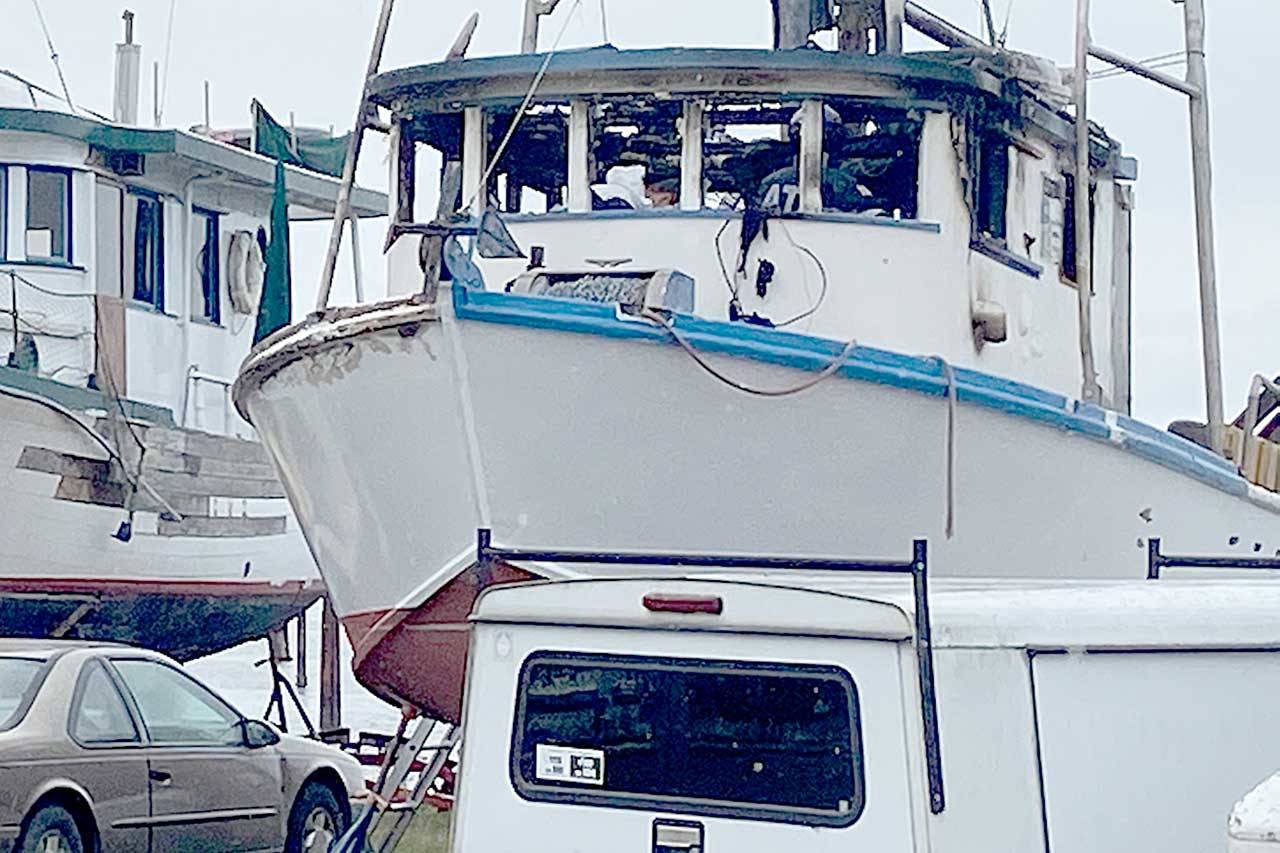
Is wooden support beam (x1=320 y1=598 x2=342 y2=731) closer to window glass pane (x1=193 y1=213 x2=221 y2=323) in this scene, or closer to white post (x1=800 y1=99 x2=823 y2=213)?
window glass pane (x1=193 y1=213 x2=221 y2=323)

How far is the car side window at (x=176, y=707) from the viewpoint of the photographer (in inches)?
417

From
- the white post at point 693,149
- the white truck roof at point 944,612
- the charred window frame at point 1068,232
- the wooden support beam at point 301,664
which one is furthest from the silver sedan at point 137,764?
the wooden support beam at point 301,664

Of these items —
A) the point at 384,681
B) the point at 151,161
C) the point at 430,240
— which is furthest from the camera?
the point at 151,161

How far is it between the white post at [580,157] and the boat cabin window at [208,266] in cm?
979

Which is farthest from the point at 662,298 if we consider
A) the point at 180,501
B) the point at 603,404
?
the point at 180,501

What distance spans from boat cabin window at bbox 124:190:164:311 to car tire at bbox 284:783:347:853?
9245mm

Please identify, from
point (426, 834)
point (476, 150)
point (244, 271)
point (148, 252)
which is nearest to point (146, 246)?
point (148, 252)

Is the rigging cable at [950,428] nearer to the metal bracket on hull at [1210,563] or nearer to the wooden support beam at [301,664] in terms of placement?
the metal bracket on hull at [1210,563]

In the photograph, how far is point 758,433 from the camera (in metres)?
10.2

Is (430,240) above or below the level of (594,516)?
above

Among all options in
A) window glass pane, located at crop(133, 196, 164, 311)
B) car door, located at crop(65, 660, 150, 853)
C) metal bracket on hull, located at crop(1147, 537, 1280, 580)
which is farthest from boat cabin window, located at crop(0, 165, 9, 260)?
metal bracket on hull, located at crop(1147, 537, 1280, 580)

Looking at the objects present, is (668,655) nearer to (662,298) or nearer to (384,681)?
(662,298)

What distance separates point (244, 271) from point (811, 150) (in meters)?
11.1

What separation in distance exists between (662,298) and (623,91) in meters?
1.87
